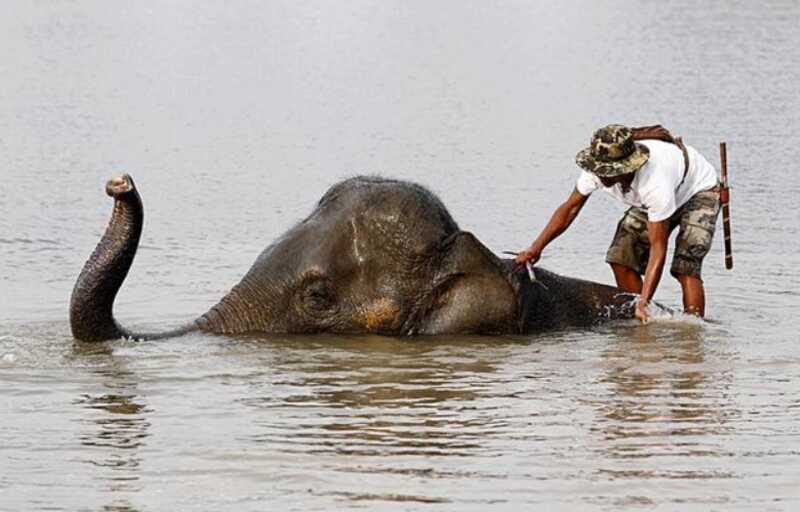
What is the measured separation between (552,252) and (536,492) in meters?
6.54

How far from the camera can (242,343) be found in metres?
9.84

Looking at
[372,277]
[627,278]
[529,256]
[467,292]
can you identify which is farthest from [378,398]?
[627,278]

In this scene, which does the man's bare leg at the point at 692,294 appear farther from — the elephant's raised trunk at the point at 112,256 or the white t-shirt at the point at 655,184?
the elephant's raised trunk at the point at 112,256

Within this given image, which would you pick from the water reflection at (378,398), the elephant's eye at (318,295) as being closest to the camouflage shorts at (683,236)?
the water reflection at (378,398)

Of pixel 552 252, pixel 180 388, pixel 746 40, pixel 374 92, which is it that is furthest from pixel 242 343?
pixel 746 40

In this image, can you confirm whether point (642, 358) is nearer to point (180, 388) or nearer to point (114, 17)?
point (180, 388)

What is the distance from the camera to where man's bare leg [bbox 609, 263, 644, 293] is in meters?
11.1

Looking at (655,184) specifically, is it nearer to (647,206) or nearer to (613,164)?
(647,206)

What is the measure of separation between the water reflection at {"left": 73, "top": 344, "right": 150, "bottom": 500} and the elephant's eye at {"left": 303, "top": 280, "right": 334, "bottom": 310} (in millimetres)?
1009

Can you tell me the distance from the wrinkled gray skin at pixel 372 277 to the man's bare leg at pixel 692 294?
1212 millimetres

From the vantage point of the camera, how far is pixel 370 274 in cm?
990

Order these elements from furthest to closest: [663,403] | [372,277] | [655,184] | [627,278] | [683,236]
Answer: [627,278], [683,236], [655,184], [372,277], [663,403]

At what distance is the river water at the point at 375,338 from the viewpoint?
7.40 m

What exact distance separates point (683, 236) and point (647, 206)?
581mm
